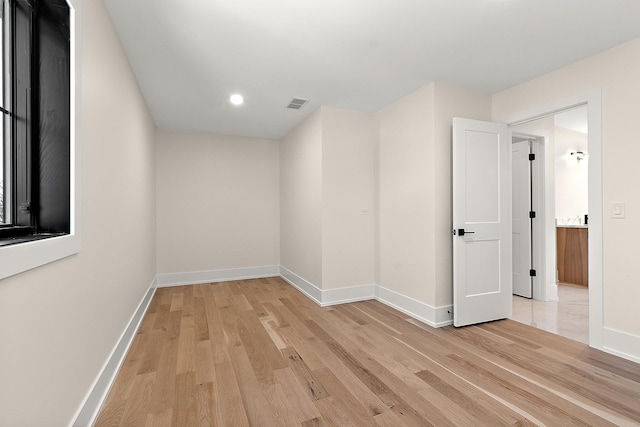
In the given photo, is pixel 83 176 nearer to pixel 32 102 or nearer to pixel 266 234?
pixel 32 102

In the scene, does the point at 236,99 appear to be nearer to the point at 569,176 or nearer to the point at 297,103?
the point at 297,103

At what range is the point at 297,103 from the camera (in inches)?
145

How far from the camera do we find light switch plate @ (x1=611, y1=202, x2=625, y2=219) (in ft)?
7.77

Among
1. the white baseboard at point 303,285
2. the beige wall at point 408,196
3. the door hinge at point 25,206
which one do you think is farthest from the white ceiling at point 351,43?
the white baseboard at point 303,285

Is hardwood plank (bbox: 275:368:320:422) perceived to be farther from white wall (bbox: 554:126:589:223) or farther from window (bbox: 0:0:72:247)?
white wall (bbox: 554:126:589:223)

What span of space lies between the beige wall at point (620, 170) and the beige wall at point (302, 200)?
Answer: 2710 mm

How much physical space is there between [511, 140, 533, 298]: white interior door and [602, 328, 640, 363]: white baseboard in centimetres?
171

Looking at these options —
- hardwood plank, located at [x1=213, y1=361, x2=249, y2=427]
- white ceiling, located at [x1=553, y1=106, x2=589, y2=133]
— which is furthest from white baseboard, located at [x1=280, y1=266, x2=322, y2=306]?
white ceiling, located at [x1=553, y1=106, x2=589, y2=133]

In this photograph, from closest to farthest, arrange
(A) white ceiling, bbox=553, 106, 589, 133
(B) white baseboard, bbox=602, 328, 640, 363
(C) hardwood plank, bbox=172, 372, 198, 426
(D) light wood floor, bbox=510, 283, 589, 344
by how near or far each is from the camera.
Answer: (C) hardwood plank, bbox=172, 372, 198, 426 < (B) white baseboard, bbox=602, 328, 640, 363 < (D) light wood floor, bbox=510, 283, 589, 344 < (A) white ceiling, bbox=553, 106, 589, 133

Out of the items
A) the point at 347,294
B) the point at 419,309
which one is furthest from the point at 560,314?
the point at 347,294

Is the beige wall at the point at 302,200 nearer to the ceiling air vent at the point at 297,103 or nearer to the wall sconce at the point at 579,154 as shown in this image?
the ceiling air vent at the point at 297,103

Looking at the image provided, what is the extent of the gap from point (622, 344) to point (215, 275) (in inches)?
195

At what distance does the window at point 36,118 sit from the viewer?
122cm

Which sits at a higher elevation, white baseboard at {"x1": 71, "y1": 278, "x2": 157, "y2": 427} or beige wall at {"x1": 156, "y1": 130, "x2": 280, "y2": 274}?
beige wall at {"x1": 156, "y1": 130, "x2": 280, "y2": 274}
